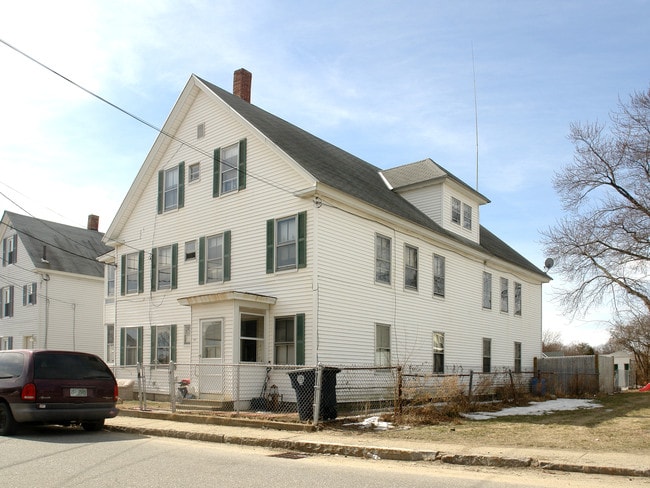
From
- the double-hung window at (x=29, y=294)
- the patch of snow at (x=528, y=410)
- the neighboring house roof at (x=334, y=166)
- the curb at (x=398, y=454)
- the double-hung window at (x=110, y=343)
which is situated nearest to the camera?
the curb at (x=398, y=454)

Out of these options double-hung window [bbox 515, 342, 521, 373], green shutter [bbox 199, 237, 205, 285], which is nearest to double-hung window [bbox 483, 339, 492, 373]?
double-hung window [bbox 515, 342, 521, 373]

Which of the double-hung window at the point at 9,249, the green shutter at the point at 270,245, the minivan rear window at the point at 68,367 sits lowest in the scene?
the minivan rear window at the point at 68,367

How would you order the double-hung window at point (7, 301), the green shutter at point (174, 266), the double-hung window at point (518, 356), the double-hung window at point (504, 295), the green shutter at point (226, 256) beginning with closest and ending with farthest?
the green shutter at point (226, 256) → the green shutter at point (174, 266) → the double-hung window at point (504, 295) → the double-hung window at point (518, 356) → the double-hung window at point (7, 301)

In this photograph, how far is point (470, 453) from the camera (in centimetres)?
955

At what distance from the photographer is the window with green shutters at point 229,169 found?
1927 centimetres

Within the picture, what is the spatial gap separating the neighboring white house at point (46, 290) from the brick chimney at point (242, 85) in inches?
650

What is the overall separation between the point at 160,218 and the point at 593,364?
19688 mm

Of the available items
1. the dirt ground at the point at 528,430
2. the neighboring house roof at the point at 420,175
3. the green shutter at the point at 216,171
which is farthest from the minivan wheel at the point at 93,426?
the neighboring house roof at the point at 420,175

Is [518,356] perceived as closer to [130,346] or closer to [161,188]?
[130,346]

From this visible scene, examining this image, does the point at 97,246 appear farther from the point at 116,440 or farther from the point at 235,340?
the point at 116,440

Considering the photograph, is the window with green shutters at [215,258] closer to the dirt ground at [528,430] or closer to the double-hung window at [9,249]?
the dirt ground at [528,430]

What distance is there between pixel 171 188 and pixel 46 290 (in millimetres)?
15167

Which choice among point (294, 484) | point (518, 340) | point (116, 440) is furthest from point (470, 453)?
point (518, 340)

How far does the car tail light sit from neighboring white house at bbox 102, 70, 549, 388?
5.96m
